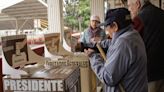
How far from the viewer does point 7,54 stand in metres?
2.09

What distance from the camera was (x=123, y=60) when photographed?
198cm

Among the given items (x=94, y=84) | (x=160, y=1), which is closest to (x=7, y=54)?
(x=94, y=84)

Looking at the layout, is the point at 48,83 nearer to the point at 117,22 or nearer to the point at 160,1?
the point at 117,22

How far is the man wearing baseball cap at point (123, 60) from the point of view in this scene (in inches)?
78.2

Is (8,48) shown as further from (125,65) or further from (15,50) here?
(125,65)

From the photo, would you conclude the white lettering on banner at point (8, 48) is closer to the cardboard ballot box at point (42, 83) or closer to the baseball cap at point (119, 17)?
the cardboard ballot box at point (42, 83)

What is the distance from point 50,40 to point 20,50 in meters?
0.67

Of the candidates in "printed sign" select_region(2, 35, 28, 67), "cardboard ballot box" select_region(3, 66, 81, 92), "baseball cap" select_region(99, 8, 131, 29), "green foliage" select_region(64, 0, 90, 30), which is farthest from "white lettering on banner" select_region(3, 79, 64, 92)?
"green foliage" select_region(64, 0, 90, 30)

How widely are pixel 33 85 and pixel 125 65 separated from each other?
0.61 m

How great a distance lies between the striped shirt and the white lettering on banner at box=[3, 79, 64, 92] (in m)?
0.30

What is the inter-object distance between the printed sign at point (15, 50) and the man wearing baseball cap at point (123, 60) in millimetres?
523

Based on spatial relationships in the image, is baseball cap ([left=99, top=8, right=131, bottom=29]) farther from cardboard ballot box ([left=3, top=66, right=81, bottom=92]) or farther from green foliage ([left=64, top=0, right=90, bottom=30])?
green foliage ([left=64, top=0, right=90, bottom=30])

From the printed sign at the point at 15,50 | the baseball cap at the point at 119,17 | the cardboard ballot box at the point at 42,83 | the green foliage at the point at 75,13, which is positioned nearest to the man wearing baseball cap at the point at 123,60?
the baseball cap at the point at 119,17

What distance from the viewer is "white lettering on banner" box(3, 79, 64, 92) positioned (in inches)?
78.4
